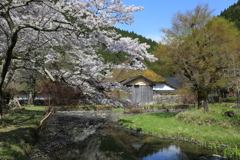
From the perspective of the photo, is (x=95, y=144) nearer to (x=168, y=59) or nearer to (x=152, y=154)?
(x=152, y=154)

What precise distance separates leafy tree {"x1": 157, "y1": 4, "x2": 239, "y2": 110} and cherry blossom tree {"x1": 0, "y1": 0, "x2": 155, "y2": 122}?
849cm

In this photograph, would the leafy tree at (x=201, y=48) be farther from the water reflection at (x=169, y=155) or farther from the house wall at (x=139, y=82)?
the house wall at (x=139, y=82)

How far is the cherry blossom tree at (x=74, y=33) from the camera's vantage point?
9.12 meters

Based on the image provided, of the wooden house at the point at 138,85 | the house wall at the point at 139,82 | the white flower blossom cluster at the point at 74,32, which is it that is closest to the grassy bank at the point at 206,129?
the white flower blossom cluster at the point at 74,32

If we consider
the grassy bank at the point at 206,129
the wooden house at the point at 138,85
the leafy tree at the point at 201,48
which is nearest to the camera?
the grassy bank at the point at 206,129

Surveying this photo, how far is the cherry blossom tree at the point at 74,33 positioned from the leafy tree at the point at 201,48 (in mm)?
8493

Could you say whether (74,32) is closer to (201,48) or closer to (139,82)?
(201,48)

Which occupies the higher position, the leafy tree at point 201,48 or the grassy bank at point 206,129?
the leafy tree at point 201,48

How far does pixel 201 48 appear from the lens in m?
17.4

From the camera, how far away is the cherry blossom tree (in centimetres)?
912

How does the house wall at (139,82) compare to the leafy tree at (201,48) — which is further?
the house wall at (139,82)

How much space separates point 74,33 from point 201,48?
39.1 feet

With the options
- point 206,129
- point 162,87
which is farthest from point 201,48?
point 162,87

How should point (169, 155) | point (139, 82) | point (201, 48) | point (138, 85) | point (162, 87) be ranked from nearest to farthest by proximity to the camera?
point (169, 155)
point (201, 48)
point (138, 85)
point (139, 82)
point (162, 87)
